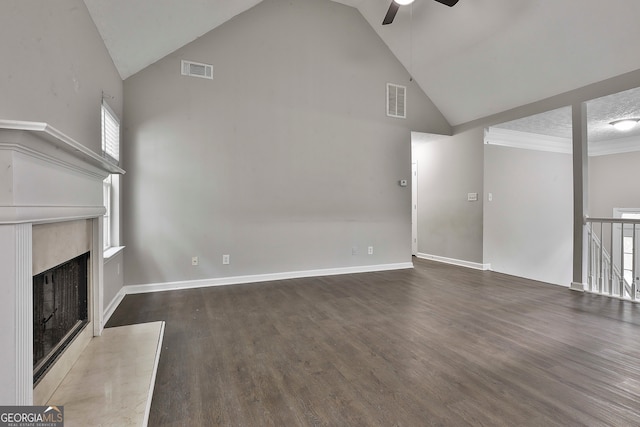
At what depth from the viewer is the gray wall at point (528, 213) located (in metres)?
5.08

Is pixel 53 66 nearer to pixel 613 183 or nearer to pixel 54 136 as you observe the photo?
pixel 54 136

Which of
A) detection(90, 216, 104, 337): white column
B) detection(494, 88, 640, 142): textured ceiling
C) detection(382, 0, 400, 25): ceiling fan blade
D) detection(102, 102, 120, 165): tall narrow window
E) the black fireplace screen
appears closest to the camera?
the black fireplace screen

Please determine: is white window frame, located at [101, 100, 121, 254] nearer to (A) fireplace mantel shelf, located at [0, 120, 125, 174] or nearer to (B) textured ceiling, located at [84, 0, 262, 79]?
(B) textured ceiling, located at [84, 0, 262, 79]

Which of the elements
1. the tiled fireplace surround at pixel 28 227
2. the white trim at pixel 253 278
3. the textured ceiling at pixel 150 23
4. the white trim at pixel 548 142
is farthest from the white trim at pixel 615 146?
the tiled fireplace surround at pixel 28 227

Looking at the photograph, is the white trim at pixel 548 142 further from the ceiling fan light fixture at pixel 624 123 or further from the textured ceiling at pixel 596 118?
the ceiling fan light fixture at pixel 624 123

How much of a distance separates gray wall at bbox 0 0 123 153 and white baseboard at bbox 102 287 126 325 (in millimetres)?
1528

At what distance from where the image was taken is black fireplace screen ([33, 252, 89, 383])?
1466 mm

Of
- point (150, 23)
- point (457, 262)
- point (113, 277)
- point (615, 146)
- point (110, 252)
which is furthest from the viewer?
point (615, 146)

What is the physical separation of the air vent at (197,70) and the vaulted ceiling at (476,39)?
225 millimetres

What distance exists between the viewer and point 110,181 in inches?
130

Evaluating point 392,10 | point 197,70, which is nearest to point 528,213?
point 392,10

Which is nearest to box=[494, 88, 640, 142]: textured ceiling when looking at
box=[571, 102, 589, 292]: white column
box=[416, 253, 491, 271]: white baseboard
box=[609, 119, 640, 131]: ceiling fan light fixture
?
box=[609, 119, 640, 131]: ceiling fan light fixture

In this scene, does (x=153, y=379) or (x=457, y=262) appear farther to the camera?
(x=457, y=262)

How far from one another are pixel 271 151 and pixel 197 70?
1397 millimetres
